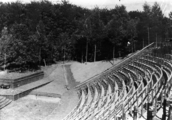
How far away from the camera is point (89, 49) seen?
4659cm

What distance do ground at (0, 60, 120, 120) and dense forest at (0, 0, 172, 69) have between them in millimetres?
4533

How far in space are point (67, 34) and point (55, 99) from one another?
69.6 ft

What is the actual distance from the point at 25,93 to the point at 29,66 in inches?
393

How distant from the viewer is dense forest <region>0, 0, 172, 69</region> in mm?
40844

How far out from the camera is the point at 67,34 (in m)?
48.3

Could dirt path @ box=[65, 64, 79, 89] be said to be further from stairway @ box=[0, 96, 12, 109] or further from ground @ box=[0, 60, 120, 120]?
stairway @ box=[0, 96, 12, 109]

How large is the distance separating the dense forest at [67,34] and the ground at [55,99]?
4533mm

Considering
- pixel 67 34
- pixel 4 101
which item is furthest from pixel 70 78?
pixel 67 34

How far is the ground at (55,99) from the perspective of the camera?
24.3 meters

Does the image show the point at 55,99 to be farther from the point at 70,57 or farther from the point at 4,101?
the point at 70,57

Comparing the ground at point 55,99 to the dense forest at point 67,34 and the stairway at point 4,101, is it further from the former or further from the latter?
the dense forest at point 67,34

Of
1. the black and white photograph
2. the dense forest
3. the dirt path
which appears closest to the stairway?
the black and white photograph

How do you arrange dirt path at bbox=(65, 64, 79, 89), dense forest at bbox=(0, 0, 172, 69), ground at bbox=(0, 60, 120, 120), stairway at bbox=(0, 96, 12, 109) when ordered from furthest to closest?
dense forest at bbox=(0, 0, 172, 69) → dirt path at bbox=(65, 64, 79, 89) → stairway at bbox=(0, 96, 12, 109) → ground at bbox=(0, 60, 120, 120)

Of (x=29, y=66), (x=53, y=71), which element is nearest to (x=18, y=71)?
(x=29, y=66)
